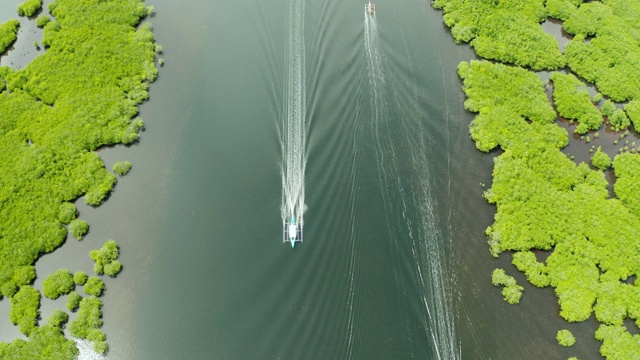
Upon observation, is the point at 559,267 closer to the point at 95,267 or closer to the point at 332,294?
the point at 332,294

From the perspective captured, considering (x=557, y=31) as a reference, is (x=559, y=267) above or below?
below

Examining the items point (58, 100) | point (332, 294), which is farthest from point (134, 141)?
point (332, 294)

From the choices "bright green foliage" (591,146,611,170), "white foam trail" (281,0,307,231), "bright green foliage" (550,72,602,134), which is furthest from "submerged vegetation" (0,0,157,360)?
"bright green foliage" (591,146,611,170)

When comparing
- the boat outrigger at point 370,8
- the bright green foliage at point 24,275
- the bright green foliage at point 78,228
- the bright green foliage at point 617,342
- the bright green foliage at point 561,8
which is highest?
the boat outrigger at point 370,8

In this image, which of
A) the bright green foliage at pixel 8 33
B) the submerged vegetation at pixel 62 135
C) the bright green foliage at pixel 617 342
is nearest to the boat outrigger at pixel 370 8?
the submerged vegetation at pixel 62 135

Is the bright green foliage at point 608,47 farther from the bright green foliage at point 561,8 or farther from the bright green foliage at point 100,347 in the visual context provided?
the bright green foliage at point 100,347
